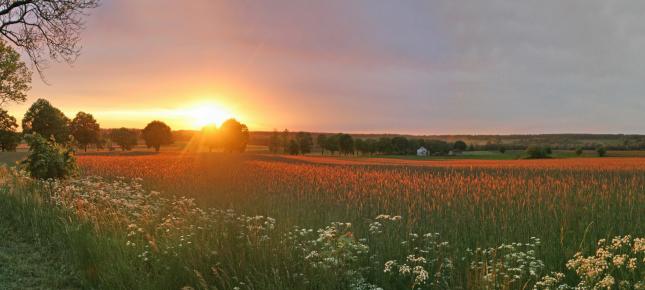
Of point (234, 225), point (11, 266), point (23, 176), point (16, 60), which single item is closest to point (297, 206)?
point (234, 225)

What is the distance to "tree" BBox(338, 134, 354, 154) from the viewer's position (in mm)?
126750

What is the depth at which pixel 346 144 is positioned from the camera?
127m

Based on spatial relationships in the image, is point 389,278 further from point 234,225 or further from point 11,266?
point 11,266

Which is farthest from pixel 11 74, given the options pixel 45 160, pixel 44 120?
pixel 44 120

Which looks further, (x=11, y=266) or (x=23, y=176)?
→ (x=23, y=176)

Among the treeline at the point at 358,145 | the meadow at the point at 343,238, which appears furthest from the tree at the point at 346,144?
the meadow at the point at 343,238

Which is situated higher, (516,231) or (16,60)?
(16,60)

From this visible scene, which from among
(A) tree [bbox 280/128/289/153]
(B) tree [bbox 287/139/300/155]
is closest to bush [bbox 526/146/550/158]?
(B) tree [bbox 287/139/300/155]

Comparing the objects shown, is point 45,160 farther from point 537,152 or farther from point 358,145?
point 358,145

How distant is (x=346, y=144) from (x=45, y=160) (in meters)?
110

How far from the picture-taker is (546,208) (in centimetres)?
1222

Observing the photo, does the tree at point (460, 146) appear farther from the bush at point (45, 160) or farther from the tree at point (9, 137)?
the bush at point (45, 160)

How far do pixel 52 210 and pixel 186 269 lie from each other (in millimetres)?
7354

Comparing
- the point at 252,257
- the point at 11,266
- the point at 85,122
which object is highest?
the point at 85,122
